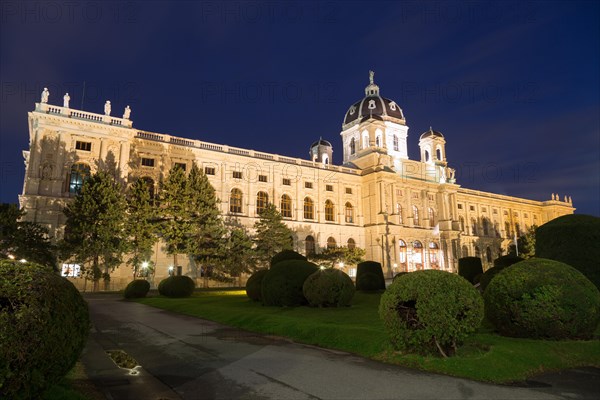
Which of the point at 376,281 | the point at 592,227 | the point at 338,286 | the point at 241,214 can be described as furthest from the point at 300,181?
the point at 592,227

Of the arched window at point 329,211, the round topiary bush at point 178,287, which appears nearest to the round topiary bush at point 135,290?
the round topiary bush at point 178,287

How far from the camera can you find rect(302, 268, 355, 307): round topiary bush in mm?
20172

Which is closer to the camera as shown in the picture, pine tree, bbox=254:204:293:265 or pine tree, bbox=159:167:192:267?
pine tree, bbox=159:167:192:267

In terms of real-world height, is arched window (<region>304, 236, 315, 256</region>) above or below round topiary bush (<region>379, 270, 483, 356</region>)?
above

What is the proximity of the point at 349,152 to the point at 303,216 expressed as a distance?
25254 mm

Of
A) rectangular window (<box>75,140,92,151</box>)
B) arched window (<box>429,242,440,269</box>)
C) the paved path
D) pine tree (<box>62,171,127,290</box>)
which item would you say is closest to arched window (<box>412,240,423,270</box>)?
arched window (<box>429,242,440,269</box>)

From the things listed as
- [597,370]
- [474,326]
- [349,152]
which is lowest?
[597,370]

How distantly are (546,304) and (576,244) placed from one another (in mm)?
5735

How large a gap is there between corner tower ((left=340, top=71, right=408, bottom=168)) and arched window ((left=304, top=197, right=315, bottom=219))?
14.5m

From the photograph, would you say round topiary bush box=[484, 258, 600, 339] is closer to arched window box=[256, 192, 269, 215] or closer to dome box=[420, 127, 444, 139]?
arched window box=[256, 192, 269, 215]

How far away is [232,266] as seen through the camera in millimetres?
41875

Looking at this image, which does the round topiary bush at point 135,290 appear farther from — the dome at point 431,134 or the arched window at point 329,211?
the dome at point 431,134

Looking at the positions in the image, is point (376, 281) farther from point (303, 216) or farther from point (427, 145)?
point (427, 145)

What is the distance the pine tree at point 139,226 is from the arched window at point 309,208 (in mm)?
25491
